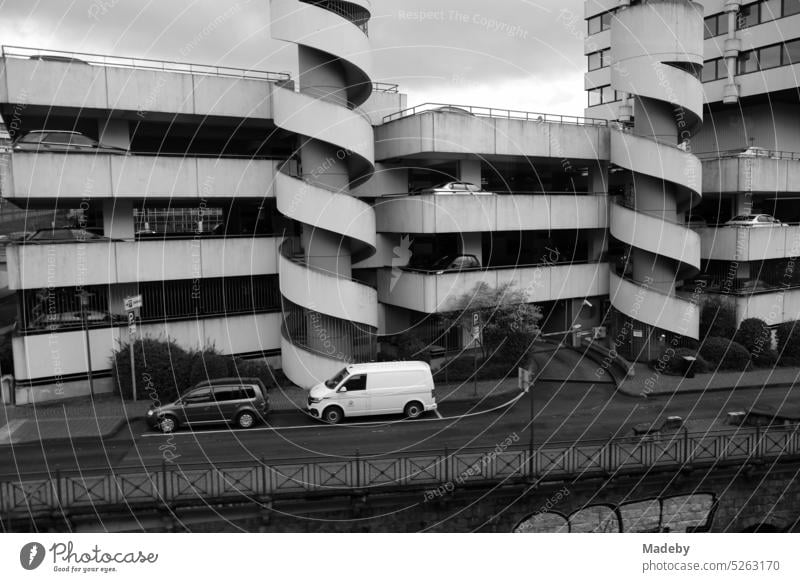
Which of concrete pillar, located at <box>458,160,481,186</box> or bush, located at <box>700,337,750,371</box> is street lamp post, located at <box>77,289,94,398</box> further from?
bush, located at <box>700,337,750,371</box>

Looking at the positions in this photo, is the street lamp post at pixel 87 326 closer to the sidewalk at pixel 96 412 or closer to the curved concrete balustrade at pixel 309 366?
the sidewalk at pixel 96 412

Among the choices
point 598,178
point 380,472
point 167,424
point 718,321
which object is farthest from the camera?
point 598,178

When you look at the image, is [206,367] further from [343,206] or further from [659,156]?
[659,156]

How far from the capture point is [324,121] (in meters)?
23.1

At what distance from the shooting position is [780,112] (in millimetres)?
37000

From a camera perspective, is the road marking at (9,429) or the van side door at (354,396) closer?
the road marking at (9,429)

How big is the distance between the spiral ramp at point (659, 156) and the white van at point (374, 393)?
12.3m

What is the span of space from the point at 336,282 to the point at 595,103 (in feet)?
119

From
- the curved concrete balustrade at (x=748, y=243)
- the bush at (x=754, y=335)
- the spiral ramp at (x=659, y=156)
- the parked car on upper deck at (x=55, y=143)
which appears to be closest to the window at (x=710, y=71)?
the spiral ramp at (x=659, y=156)

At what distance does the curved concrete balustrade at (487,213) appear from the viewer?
87.5 ft

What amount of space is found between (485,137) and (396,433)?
45.8ft

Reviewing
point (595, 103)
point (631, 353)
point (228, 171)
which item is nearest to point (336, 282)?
point (228, 171)

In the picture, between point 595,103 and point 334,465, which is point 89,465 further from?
point 595,103

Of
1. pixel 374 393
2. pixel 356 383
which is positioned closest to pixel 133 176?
pixel 356 383
